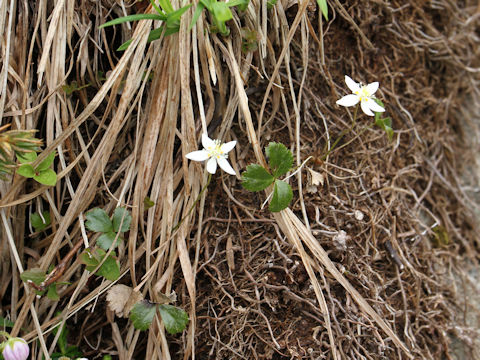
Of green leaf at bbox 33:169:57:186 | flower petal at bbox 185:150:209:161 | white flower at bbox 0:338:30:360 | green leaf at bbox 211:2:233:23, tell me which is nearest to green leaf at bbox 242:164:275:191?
flower petal at bbox 185:150:209:161

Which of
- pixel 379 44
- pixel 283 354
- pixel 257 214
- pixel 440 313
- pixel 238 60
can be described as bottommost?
pixel 440 313

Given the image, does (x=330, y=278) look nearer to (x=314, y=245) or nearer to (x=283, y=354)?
Answer: (x=314, y=245)

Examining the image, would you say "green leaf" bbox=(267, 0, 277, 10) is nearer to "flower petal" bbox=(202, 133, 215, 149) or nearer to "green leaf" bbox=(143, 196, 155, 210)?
"flower petal" bbox=(202, 133, 215, 149)

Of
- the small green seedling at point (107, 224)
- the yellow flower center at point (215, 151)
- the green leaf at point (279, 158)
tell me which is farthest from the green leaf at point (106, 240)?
the green leaf at point (279, 158)

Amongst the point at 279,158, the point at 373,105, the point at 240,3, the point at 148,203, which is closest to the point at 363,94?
the point at 373,105

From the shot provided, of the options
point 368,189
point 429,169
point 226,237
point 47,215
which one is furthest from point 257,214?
point 429,169

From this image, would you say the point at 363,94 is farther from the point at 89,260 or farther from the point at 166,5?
the point at 89,260
